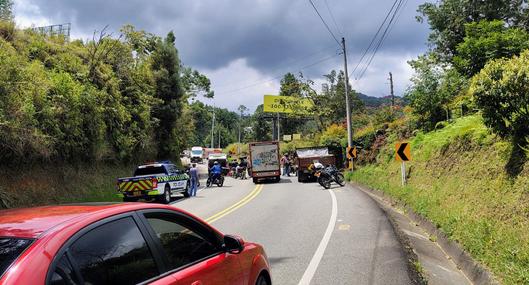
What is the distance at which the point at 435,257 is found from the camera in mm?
8477

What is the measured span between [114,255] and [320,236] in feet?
25.7

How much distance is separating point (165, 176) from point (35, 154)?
17.2 ft

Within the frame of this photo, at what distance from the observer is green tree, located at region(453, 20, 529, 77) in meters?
19.0

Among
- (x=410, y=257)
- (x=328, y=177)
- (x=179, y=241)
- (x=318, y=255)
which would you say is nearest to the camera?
(x=179, y=241)

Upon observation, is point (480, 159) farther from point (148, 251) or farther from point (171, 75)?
point (171, 75)

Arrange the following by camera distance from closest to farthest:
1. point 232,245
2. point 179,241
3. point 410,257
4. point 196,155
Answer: point 179,241
point 232,245
point 410,257
point 196,155

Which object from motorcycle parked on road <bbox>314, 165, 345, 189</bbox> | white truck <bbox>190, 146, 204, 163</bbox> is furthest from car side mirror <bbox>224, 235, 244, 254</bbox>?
white truck <bbox>190, 146, 204, 163</bbox>

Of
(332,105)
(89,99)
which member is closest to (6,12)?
(89,99)

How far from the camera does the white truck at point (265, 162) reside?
3159cm

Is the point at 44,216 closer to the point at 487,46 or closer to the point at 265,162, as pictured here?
the point at 487,46

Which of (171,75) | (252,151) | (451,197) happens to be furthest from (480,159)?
(171,75)

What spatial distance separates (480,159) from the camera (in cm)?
1213

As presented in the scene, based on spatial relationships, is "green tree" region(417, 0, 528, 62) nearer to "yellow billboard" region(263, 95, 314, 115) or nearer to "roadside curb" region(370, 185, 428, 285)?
"roadside curb" region(370, 185, 428, 285)

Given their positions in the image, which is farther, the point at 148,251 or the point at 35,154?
the point at 35,154
